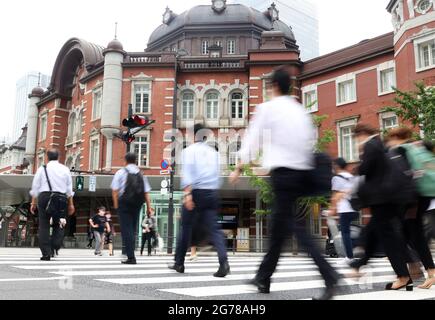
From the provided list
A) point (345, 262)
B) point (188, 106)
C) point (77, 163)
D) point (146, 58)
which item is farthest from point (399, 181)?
point (77, 163)

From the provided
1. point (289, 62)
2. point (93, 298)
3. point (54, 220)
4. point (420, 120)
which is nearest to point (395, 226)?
point (93, 298)

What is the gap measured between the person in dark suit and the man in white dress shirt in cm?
184

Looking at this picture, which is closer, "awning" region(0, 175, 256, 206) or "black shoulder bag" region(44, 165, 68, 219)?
"black shoulder bag" region(44, 165, 68, 219)

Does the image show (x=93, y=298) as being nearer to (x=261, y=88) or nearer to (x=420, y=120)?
(x=420, y=120)

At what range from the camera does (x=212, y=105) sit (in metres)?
32.5

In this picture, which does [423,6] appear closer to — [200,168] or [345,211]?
[345,211]

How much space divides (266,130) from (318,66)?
27598 mm

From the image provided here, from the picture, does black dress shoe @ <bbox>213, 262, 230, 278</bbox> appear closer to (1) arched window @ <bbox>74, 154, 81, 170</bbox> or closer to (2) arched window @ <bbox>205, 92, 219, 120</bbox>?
(2) arched window @ <bbox>205, 92, 219, 120</bbox>

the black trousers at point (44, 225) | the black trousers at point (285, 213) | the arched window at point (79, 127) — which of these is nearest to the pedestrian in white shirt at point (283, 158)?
the black trousers at point (285, 213)

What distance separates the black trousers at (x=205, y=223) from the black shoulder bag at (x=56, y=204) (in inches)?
121

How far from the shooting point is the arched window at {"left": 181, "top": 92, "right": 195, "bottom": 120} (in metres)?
32.5

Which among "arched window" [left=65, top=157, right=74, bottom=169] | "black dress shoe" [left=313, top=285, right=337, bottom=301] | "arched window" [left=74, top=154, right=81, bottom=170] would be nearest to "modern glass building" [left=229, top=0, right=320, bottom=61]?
"arched window" [left=65, top=157, right=74, bottom=169]

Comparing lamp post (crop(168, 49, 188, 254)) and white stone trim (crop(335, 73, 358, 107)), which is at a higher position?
white stone trim (crop(335, 73, 358, 107))

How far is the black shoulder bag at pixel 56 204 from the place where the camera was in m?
8.19
